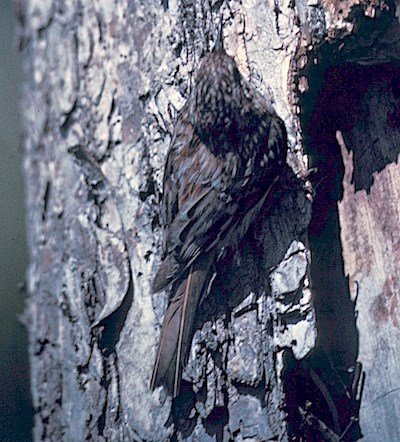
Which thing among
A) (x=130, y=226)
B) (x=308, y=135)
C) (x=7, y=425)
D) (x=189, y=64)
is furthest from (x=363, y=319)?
(x=7, y=425)

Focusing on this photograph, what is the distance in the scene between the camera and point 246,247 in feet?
4.96

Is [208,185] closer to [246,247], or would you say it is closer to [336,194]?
[246,247]

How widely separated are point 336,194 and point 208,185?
0.26 m

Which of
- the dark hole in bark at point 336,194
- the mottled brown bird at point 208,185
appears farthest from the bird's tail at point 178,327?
the dark hole in bark at point 336,194

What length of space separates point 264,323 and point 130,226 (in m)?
0.35

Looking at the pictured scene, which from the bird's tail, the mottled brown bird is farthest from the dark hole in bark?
the bird's tail

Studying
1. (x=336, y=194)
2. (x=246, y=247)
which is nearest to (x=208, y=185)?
(x=246, y=247)

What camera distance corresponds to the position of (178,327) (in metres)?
1.50

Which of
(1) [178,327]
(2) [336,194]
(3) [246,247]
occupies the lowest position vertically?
(1) [178,327]

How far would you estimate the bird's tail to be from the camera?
1.49 m

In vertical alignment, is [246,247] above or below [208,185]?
below

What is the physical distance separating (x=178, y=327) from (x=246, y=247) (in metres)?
0.20

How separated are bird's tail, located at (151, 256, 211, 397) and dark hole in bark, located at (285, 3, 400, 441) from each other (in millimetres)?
222

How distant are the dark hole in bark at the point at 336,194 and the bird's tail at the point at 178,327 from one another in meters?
0.22
